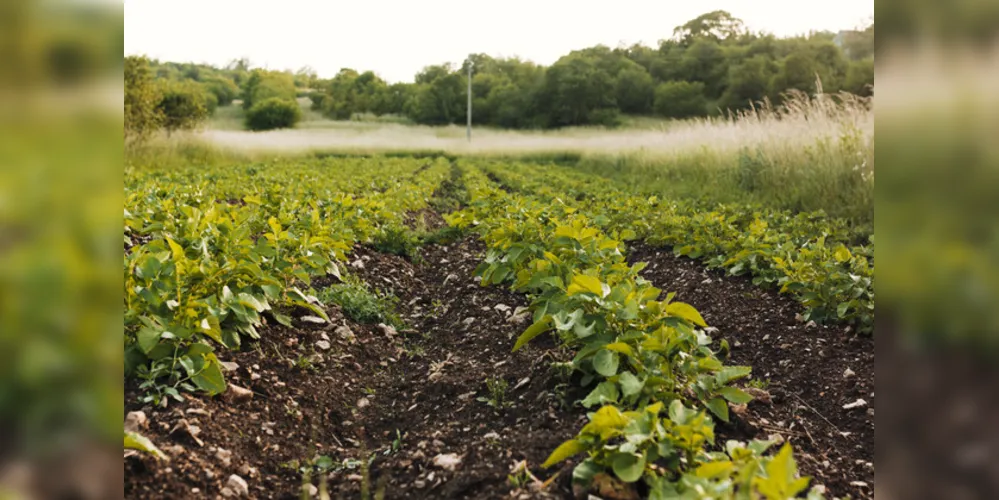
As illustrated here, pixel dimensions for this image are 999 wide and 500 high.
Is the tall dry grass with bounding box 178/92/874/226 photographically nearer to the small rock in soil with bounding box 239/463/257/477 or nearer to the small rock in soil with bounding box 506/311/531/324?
the small rock in soil with bounding box 506/311/531/324

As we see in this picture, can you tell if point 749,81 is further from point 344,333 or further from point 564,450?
point 564,450

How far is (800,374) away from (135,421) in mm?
3229

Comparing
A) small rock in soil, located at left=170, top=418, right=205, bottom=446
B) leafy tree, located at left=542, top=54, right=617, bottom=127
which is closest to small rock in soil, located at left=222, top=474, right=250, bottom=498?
small rock in soil, located at left=170, top=418, right=205, bottom=446

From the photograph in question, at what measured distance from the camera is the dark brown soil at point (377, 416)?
84.1 inches

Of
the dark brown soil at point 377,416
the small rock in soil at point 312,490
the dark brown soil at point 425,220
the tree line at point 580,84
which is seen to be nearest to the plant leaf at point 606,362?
the dark brown soil at point 377,416

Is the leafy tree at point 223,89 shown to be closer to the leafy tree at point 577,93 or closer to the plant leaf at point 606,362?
the leafy tree at point 577,93

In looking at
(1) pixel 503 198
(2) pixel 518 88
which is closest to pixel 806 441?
(1) pixel 503 198

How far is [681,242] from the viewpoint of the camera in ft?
21.1

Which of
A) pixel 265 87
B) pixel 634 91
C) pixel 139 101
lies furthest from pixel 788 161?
pixel 265 87

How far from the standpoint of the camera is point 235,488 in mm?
2188

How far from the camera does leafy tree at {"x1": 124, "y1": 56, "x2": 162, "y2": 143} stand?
718 inches

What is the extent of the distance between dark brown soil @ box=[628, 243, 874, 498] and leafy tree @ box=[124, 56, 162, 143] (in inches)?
654
